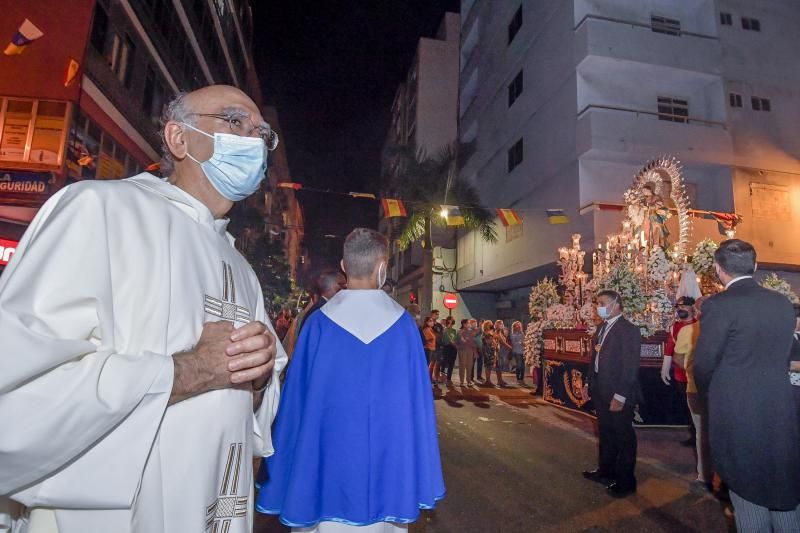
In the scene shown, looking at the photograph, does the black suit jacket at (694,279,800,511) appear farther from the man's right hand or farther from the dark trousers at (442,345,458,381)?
the dark trousers at (442,345,458,381)

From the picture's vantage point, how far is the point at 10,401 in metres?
0.91

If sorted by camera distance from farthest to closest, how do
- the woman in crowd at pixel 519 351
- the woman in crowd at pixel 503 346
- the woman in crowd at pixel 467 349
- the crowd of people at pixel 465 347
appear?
1. the woman in crowd at pixel 503 346
2. the woman in crowd at pixel 519 351
3. the woman in crowd at pixel 467 349
4. the crowd of people at pixel 465 347

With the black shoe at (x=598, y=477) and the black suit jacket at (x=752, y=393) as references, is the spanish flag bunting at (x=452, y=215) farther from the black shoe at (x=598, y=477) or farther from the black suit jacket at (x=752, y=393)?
the black suit jacket at (x=752, y=393)

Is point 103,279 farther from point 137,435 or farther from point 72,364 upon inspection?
point 137,435

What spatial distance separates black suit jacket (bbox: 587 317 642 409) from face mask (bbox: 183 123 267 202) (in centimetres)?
503

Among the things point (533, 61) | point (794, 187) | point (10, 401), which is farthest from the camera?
point (533, 61)

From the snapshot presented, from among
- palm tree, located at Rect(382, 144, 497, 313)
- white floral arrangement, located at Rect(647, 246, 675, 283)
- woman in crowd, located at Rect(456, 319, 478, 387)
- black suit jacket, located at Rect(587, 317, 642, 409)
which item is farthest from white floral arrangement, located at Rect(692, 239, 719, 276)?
palm tree, located at Rect(382, 144, 497, 313)

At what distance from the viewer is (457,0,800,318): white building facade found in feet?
56.2

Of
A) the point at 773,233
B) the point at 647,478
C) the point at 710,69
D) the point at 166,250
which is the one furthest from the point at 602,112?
the point at 166,250

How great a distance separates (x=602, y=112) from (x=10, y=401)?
19.2 metres

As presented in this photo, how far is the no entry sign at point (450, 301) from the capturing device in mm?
27391

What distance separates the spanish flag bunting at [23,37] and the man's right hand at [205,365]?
1193cm

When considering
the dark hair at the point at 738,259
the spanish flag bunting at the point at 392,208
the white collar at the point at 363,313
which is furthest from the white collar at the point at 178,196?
the spanish flag bunting at the point at 392,208

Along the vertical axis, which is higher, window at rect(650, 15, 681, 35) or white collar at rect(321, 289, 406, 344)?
window at rect(650, 15, 681, 35)
